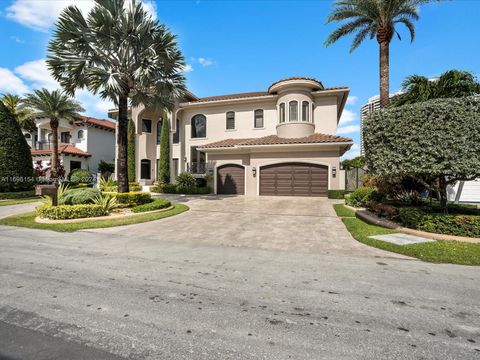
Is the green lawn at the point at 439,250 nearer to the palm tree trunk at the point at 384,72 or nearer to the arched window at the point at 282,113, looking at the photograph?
the palm tree trunk at the point at 384,72

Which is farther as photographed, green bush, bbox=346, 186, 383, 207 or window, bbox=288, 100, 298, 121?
window, bbox=288, 100, 298, 121

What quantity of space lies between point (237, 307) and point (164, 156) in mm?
22177

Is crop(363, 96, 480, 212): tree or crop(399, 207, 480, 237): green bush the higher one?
crop(363, 96, 480, 212): tree

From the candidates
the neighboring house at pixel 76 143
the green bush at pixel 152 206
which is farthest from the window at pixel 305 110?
the neighboring house at pixel 76 143

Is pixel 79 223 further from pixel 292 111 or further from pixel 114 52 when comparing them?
pixel 292 111

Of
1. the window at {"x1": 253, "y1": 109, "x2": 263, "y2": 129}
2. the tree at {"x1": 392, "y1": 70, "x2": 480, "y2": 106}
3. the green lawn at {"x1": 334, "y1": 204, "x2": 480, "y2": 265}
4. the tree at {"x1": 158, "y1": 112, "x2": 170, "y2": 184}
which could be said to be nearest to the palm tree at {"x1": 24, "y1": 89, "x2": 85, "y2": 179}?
the tree at {"x1": 158, "y1": 112, "x2": 170, "y2": 184}

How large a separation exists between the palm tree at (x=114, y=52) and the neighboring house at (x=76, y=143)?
66.4 ft

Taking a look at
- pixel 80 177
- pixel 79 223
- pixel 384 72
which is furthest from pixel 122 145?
pixel 384 72

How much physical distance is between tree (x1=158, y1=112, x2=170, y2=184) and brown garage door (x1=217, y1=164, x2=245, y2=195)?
5.53m

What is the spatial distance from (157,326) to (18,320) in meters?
1.88

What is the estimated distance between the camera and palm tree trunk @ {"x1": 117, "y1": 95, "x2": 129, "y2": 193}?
12812mm

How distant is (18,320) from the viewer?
10.4 feet

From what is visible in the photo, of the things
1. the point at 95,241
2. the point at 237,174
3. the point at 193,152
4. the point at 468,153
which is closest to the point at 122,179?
the point at 95,241

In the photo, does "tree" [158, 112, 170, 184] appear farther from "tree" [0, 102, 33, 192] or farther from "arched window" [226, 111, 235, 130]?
"tree" [0, 102, 33, 192]
